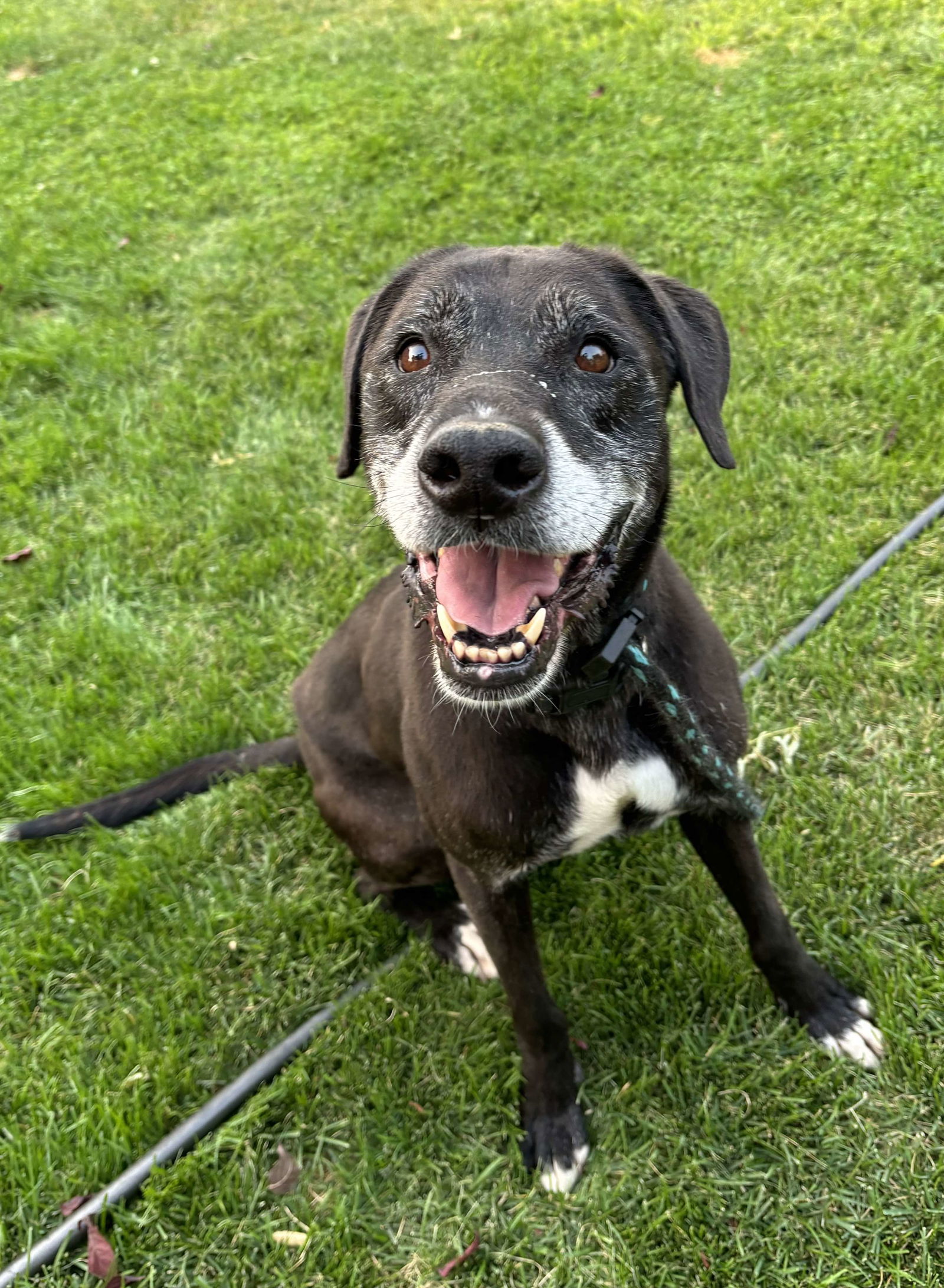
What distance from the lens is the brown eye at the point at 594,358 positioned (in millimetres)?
1977

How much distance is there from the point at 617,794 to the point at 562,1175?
108 cm

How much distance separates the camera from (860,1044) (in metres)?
2.44

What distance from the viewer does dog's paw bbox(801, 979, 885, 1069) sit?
2438mm

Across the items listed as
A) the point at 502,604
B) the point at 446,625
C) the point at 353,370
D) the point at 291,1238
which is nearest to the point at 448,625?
the point at 446,625

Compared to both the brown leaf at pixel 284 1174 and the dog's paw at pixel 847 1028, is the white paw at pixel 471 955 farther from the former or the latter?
the dog's paw at pixel 847 1028

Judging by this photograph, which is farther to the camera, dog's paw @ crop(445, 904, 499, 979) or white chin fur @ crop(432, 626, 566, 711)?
dog's paw @ crop(445, 904, 499, 979)

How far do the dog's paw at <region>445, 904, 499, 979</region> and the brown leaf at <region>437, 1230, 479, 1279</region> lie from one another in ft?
2.36

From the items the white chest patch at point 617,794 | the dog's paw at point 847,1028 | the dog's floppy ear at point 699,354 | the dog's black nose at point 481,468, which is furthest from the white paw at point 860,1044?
the dog's black nose at point 481,468

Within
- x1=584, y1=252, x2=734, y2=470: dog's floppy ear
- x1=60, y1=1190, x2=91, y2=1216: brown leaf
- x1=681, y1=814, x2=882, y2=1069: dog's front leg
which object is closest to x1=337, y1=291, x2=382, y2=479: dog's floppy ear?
x1=584, y1=252, x2=734, y2=470: dog's floppy ear

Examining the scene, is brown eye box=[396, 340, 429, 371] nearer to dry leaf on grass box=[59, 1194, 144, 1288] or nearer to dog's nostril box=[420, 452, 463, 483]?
dog's nostril box=[420, 452, 463, 483]

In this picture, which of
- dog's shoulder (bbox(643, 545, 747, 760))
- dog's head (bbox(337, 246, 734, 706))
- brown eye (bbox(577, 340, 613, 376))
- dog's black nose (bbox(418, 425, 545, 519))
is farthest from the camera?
dog's shoulder (bbox(643, 545, 747, 760))

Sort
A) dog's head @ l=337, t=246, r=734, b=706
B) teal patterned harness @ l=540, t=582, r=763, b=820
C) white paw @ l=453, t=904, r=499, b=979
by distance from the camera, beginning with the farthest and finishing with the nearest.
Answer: white paw @ l=453, t=904, r=499, b=979 < teal patterned harness @ l=540, t=582, r=763, b=820 < dog's head @ l=337, t=246, r=734, b=706

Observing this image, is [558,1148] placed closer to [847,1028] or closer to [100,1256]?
[847,1028]

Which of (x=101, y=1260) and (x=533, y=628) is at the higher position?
(x=533, y=628)
